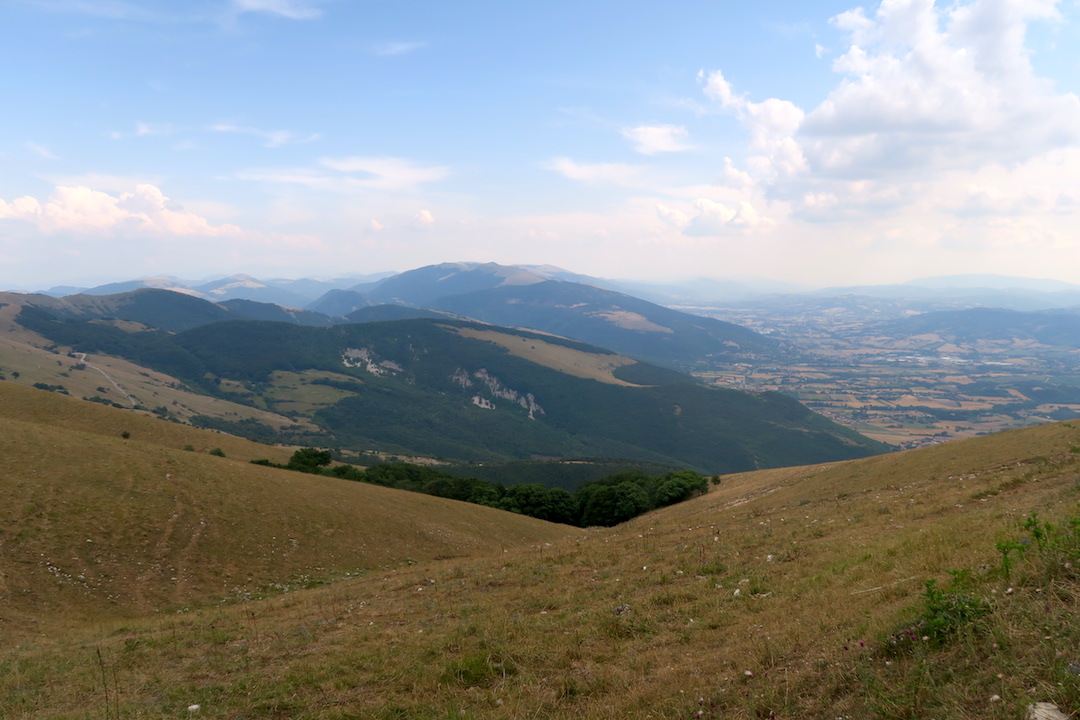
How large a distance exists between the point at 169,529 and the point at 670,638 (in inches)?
1208

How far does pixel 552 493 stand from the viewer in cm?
7512

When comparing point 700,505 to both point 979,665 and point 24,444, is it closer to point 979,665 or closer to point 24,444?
point 979,665

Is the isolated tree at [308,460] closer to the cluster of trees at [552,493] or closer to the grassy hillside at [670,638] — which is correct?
the cluster of trees at [552,493]

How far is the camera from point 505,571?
21.3m

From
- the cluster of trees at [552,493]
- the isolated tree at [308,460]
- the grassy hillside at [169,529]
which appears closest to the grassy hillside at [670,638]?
the grassy hillside at [169,529]

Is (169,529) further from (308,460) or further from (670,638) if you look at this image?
(308,460)

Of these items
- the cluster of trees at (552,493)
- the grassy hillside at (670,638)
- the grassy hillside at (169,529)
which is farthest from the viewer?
the cluster of trees at (552,493)

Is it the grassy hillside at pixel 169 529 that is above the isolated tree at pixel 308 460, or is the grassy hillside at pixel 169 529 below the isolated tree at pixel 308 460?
above

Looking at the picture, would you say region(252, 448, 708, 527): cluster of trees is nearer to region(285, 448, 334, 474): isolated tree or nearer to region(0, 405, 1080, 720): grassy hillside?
region(285, 448, 334, 474): isolated tree

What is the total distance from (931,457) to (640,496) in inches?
1397

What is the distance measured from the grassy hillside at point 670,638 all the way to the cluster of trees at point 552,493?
44.3 metres

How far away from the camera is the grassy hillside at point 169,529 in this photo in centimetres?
2327

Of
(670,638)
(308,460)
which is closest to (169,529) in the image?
(670,638)

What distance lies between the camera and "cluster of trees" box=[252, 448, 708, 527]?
6494cm
